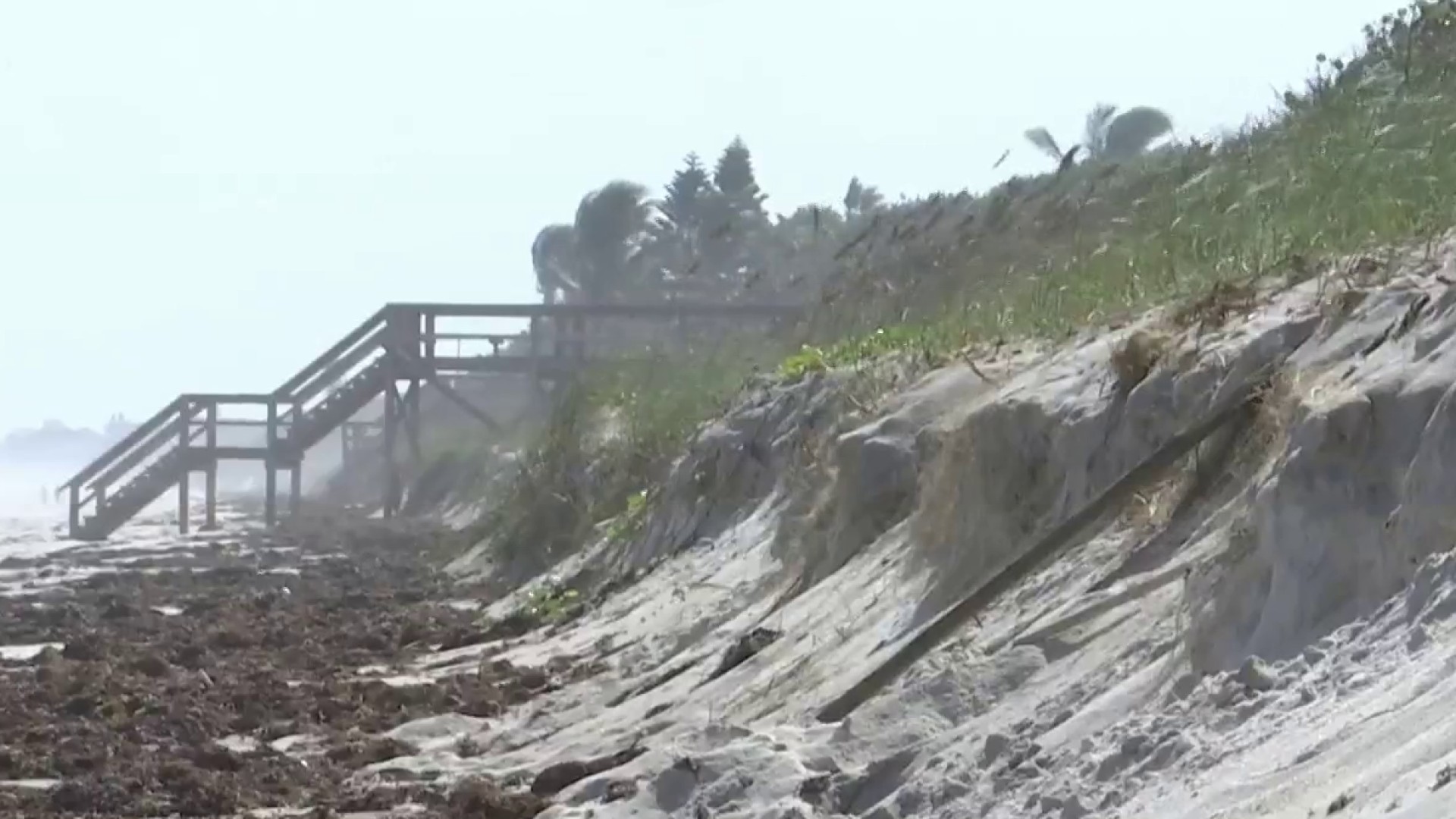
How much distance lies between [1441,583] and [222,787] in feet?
16.1

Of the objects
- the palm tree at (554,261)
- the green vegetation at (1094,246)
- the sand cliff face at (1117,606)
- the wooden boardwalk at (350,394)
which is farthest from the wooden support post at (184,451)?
the palm tree at (554,261)

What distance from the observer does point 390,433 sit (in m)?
33.3

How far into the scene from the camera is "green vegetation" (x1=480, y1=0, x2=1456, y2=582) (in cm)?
817

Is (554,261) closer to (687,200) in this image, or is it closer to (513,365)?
(687,200)

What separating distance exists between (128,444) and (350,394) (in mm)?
3664

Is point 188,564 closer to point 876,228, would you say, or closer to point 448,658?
point 876,228

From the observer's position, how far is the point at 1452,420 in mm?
4820

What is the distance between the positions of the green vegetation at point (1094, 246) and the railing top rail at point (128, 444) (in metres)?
12.1

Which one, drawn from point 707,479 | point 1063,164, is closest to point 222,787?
point 707,479

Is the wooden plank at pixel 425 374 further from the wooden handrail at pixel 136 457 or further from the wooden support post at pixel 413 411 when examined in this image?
the wooden handrail at pixel 136 457

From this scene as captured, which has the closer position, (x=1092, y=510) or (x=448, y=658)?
(x=1092, y=510)

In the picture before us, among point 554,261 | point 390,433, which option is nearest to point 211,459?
point 390,433

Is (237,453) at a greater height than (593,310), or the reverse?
(593,310)

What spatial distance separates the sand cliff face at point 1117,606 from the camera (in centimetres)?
461
